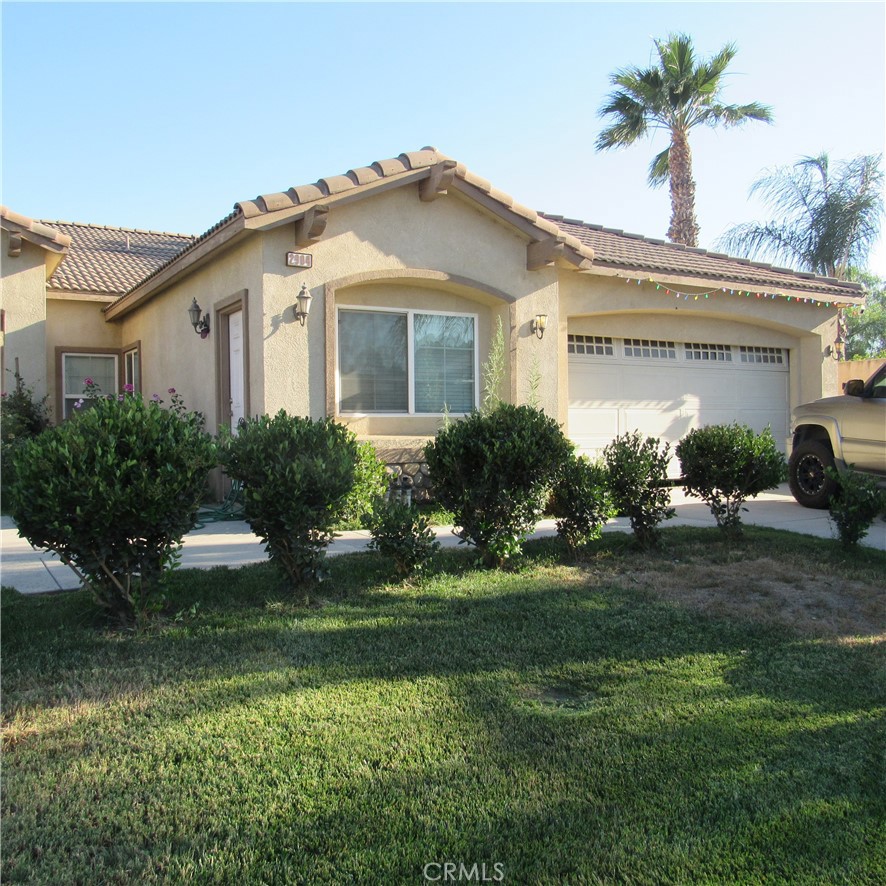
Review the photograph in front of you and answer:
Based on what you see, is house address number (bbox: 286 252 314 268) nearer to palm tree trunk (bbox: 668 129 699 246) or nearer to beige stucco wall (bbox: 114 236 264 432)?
beige stucco wall (bbox: 114 236 264 432)

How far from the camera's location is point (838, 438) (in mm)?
9344

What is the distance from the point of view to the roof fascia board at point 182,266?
881 cm

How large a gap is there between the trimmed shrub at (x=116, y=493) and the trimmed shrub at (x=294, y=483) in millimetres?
415

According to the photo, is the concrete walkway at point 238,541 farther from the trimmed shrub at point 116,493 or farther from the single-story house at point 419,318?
the single-story house at point 419,318

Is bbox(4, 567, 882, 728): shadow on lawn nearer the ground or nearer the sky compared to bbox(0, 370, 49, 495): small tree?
nearer the ground

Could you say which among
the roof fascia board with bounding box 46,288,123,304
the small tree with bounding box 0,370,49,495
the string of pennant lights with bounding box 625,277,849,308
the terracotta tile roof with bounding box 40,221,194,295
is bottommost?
the small tree with bounding box 0,370,49,495

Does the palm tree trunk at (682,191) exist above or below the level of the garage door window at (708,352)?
above

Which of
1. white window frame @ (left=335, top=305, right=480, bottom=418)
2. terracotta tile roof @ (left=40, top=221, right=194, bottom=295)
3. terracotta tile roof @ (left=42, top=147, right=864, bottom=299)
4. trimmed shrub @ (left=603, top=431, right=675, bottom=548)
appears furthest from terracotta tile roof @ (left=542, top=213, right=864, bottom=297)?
terracotta tile roof @ (left=40, top=221, right=194, bottom=295)

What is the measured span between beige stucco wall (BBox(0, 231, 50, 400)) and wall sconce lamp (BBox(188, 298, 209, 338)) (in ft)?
11.7

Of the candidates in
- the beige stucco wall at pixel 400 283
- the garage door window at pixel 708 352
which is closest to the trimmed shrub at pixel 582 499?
the beige stucco wall at pixel 400 283

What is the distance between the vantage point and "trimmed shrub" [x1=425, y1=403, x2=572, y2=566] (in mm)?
6020

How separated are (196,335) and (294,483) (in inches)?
271

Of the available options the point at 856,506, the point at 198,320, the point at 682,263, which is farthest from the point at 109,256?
the point at 856,506

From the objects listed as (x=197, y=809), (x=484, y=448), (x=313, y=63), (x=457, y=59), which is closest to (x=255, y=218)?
(x=313, y=63)
